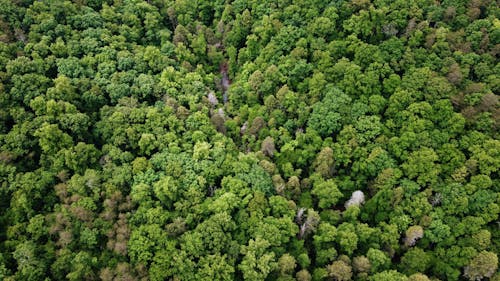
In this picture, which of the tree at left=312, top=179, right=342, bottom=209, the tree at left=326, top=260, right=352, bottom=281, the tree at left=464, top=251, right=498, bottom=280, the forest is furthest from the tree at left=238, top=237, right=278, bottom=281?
the tree at left=464, top=251, right=498, bottom=280

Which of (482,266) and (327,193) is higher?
(327,193)

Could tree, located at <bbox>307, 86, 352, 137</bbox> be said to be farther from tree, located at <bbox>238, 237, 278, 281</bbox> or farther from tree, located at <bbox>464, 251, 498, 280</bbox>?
tree, located at <bbox>464, 251, 498, 280</bbox>

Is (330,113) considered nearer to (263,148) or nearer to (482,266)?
(263,148)

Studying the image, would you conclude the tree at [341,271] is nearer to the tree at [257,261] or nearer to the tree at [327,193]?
the tree at [257,261]

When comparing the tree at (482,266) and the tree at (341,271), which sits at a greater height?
the tree at (482,266)

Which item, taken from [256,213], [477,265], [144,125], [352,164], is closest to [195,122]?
[144,125]

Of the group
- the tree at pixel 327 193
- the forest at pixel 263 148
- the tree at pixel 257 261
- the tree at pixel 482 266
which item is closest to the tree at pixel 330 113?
the forest at pixel 263 148

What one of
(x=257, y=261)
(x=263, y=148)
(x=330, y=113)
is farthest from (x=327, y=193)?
(x=257, y=261)

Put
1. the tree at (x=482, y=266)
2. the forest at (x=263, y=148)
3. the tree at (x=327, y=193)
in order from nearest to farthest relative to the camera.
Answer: the tree at (x=482, y=266) < the forest at (x=263, y=148) < the tree at (x=327, y=193)

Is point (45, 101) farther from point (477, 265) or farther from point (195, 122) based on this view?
point (477, 265)
